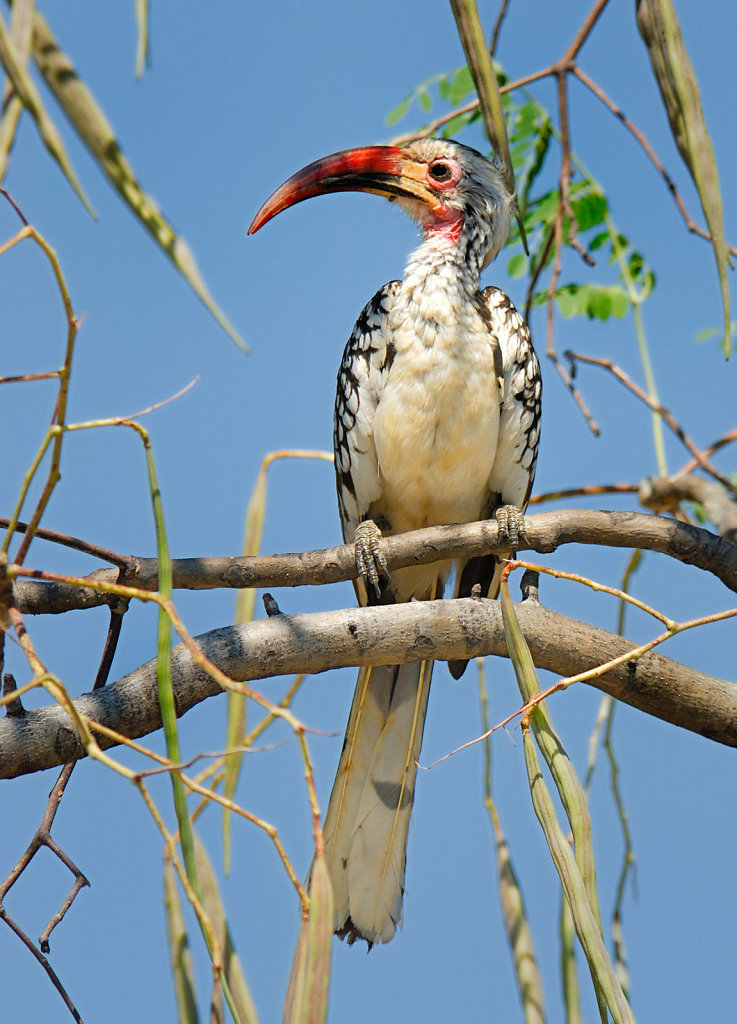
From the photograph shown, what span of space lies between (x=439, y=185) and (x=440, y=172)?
0.06 meters

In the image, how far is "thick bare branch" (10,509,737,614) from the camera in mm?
2016

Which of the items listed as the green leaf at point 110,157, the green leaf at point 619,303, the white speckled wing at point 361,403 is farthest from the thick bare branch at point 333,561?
the green leaf at point 619,303

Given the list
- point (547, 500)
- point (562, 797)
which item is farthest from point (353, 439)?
point (562, 797)

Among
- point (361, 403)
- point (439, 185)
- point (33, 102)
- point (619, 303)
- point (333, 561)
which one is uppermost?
A: point (439, 185)

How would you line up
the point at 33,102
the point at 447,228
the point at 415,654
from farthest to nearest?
the point at 447,228
the point at 415,654
the point at 33,102

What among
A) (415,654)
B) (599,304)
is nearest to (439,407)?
(599,304)

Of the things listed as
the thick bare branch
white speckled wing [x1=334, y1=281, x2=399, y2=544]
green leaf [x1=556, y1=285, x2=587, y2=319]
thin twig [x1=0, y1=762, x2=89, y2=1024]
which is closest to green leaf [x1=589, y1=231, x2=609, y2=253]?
green leaf [x1=556, y1=285, x2=587, y2=319]

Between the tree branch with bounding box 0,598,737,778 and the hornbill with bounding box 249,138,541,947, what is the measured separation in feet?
1.55

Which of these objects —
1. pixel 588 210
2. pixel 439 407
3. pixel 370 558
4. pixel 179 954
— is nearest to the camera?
pixel 179 954

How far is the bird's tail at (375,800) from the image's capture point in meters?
2.23

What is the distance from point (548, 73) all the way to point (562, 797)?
1696mm

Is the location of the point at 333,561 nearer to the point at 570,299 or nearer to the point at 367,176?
the point at 367,176

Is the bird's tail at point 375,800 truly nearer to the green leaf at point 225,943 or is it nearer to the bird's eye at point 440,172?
the green leaf at point 225,943

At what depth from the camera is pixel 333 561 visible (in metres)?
2.16
